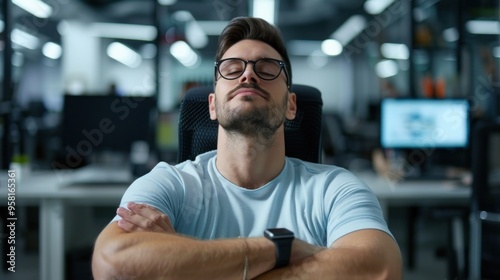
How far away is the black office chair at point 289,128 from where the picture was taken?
169 centimetres

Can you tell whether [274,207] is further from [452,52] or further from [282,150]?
[452,52]

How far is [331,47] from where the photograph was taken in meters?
15.6

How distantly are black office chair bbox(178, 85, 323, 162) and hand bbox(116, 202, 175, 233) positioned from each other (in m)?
0.46

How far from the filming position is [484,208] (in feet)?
8.40

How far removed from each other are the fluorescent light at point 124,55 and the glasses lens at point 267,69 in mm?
12896

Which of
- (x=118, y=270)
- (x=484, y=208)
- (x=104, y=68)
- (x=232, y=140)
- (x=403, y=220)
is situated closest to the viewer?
(x=118, y=270)

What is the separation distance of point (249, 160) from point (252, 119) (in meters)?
0.13

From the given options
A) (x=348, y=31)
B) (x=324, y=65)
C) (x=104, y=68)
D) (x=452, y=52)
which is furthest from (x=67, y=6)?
(x=324, y=65)

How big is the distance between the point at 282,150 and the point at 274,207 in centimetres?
22

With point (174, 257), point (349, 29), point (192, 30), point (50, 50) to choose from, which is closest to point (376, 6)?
point (349, 29)

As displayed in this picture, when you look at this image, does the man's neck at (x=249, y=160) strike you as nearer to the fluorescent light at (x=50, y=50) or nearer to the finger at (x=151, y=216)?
the finger at (x=151, y=216)

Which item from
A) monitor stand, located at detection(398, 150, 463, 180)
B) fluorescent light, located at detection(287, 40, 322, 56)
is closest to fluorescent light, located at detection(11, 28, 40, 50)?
fluorescent light, located at detection(287, 40, 322, 56)

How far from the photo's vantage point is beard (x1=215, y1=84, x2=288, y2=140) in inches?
56.6

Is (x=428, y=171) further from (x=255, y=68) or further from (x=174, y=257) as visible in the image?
(x=174, y=257)
